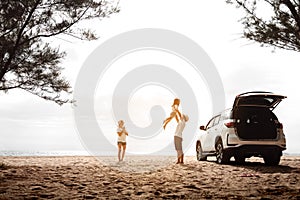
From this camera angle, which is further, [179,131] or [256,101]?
[179,131]

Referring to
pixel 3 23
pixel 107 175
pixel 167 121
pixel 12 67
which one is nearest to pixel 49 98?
pixel 12 67

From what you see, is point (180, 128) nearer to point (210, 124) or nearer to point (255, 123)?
point (210, 124)

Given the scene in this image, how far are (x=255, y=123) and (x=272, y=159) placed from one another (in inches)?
66.1

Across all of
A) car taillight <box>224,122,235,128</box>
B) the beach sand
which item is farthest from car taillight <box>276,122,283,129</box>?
the beach sand

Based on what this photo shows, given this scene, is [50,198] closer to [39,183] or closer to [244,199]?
[39,183]

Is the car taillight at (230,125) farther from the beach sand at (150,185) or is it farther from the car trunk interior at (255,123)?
the beach sand at (150,185)

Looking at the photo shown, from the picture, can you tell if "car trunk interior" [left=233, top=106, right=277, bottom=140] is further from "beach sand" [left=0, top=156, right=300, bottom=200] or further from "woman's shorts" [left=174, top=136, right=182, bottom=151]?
"woman's shorts" [left=174, top=136, right=182, bottom=151]

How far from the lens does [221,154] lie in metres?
14.1

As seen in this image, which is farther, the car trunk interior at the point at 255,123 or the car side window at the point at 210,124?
the car side window at the point at 210,124

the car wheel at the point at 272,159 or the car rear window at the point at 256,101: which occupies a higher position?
the car rear window at the point at 256,101

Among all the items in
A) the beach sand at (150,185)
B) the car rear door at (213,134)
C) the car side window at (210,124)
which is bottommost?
the beach sand at (150,185)

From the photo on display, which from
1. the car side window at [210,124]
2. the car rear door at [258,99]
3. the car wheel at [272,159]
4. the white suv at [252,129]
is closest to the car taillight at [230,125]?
the white suv at [252,129]

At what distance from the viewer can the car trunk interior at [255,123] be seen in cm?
1355

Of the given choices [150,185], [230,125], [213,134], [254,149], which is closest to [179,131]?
[213,134]
